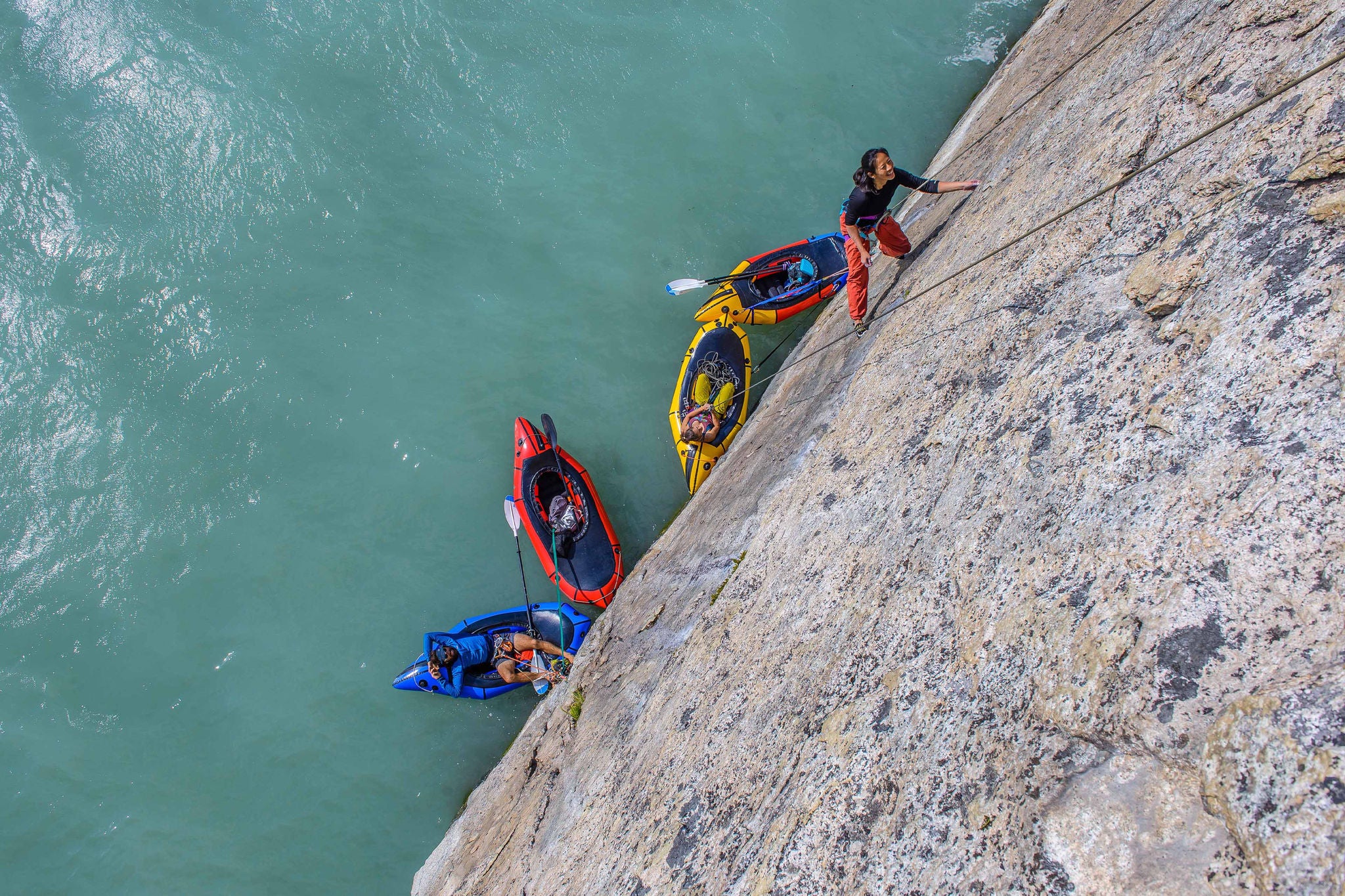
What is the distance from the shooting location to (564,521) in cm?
949

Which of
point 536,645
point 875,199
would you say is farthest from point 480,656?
point 875,199

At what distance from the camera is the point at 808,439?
252 inches

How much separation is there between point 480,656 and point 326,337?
5599 mm

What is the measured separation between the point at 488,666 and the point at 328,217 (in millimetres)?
7731

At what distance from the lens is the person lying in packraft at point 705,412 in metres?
9.38

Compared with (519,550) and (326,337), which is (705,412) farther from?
(326,337)

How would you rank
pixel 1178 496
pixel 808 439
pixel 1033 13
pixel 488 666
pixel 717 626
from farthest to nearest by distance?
1. pixel 1033 13
2. pixel 488 666
3. pixel 808 439
4. pixel 717 626
5. pixel 1178 496

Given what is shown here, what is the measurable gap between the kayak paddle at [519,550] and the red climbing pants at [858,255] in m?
5.29

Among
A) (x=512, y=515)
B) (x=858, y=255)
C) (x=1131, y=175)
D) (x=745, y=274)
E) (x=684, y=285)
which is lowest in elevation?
(x=1131, y=175)

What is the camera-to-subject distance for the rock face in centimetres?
277

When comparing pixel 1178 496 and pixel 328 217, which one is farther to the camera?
pixel 328 217

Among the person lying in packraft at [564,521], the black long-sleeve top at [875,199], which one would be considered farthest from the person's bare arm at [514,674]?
the black long-sleeve top at [875,199]

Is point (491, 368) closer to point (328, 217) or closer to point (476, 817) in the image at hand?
point (328, 217)

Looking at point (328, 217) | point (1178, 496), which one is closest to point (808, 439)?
point (1178, 496)
